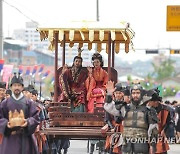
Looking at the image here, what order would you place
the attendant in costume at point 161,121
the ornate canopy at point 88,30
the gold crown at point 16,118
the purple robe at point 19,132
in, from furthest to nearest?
1. the ornate canopy at point 88,30
2. the attendant in costume at point 161,121
3. the purple robe at point 19,132
4. the gold crown at point 16,118

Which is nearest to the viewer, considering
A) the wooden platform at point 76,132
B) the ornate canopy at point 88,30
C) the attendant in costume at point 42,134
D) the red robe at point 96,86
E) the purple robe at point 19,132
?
the purple robe at point 19,132

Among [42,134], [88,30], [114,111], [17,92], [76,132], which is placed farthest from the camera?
[88,30]

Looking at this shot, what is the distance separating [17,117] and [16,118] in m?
0.03

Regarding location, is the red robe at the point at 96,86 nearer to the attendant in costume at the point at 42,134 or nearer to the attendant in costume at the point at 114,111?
the attendant in costume at the point at 42,134

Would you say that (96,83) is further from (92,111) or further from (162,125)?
(162,125)

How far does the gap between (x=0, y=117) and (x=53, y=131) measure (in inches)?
95.6

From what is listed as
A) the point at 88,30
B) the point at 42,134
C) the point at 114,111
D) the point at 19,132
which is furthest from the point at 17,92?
the point at 88,30

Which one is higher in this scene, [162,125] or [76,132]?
[162,125]

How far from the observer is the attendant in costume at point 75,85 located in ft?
54.3

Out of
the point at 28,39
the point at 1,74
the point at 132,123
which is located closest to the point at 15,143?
the point at 132,123

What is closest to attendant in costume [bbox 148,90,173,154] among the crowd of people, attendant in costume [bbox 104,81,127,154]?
the crowd of people

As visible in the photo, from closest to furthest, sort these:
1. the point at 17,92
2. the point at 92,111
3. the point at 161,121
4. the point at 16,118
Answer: the point at 16,118 → the point at 17,92 → the point at 161,121 → the point at 92,111

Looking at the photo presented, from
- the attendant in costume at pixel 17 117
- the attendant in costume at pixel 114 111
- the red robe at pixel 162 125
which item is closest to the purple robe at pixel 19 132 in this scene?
the attendant in costume at pixel 17 117

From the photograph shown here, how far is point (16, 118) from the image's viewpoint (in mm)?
12539
